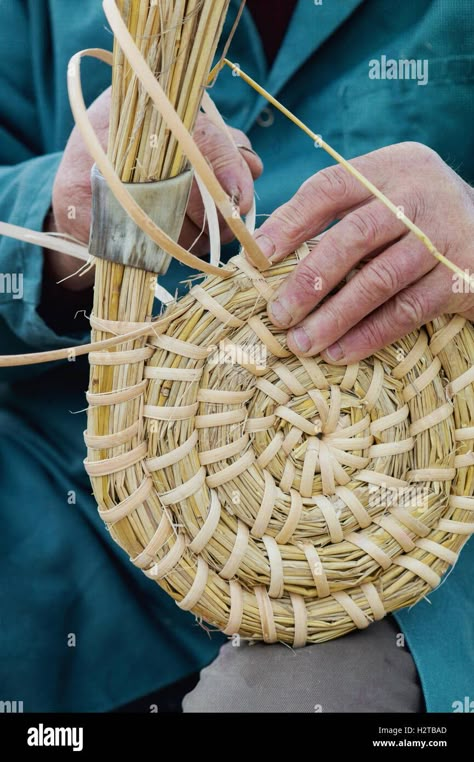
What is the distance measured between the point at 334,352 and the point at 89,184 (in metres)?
0.31

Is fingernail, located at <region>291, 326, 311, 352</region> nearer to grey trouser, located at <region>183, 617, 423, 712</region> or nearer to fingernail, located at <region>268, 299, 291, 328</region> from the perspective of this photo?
fingernail, located at <region>268, 299, 291, 328</region>

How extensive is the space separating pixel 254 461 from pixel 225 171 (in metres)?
0.25

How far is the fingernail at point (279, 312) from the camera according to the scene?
0.55 metres

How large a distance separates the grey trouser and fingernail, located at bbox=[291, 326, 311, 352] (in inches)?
9.3

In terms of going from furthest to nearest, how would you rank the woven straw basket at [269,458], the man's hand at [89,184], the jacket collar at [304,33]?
the jacket collar at [304,33]
the man's hand at [89,184]
the woven straw basket at [269,458]

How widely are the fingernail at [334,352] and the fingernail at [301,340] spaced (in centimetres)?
2

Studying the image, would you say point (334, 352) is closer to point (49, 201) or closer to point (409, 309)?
point (409, 309)

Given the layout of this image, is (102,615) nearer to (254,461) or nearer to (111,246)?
(254,461)

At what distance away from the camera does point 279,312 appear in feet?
1.80

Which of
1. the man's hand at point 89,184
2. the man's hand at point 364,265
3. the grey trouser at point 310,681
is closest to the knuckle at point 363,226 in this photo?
the man's hand at point 364,265

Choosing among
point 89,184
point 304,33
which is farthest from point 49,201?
point 304,33

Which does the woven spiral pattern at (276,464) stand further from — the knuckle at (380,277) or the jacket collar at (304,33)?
the jacket collar at (304,33)

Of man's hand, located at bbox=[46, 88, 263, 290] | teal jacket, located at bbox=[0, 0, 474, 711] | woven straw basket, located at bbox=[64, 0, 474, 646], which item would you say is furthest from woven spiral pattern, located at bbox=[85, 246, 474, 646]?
teal jacket, located at bbox=[0, 0, 474, 711]
